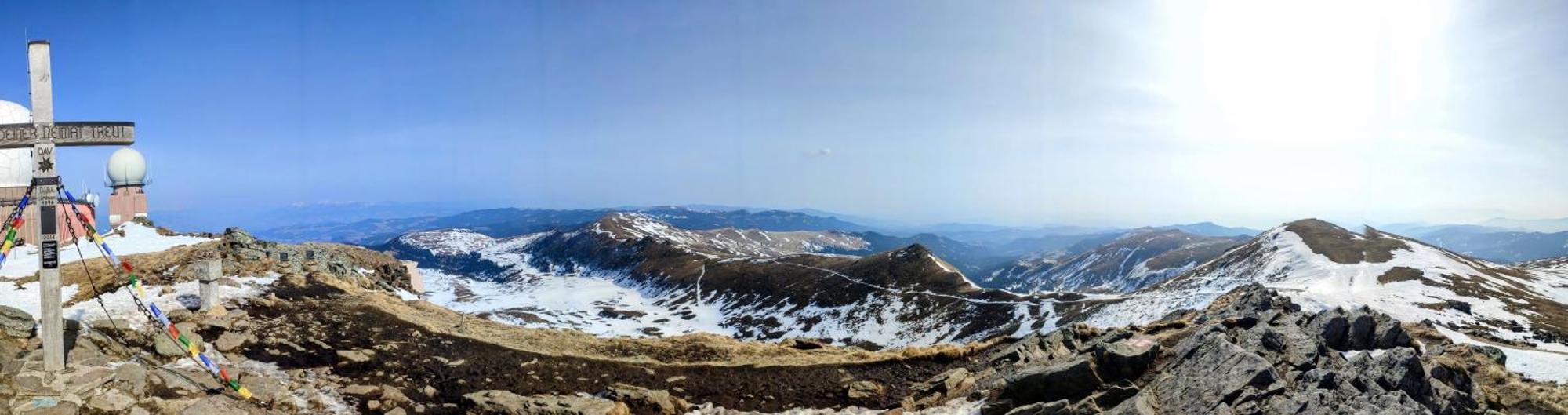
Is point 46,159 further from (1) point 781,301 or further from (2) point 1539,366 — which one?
(1) point 781,301

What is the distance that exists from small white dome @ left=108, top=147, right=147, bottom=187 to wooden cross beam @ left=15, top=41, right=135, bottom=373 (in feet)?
159

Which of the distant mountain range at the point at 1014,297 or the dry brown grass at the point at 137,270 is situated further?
the distant mountain range at the point at 1014,297

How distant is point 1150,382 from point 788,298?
8566cm

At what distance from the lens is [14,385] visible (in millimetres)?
13938

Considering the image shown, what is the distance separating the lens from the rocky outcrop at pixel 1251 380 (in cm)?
1389

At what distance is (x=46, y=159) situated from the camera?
15.0 meters

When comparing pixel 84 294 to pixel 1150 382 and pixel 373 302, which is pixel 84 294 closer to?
pixel 373 302

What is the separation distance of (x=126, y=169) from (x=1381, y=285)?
122 metres

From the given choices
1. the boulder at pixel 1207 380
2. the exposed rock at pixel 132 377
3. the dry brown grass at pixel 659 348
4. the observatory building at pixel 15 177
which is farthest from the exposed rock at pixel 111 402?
the observatory building at pixel 15 177

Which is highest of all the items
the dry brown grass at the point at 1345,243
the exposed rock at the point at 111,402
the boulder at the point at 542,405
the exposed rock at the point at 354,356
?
the exposed rock at the point at 111,402

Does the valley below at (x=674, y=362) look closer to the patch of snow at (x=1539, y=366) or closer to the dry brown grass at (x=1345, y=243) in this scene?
the patch of snow at (x=1539, y=366)

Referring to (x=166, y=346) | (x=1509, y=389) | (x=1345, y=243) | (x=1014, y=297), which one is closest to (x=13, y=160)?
(x=166, y=346)

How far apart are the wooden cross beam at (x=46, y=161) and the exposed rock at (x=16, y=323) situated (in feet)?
12.8

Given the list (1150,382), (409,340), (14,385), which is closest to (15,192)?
(409,340)
